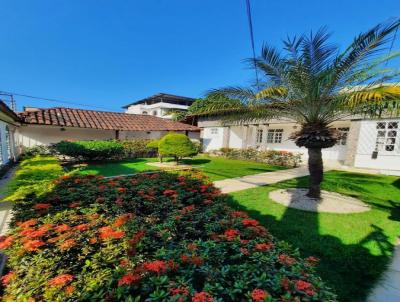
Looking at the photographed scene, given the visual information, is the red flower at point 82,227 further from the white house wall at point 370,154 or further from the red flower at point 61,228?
the white house wall at point 370,154

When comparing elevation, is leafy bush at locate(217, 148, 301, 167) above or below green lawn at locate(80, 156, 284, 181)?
above

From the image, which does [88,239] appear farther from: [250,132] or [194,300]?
[250,132]

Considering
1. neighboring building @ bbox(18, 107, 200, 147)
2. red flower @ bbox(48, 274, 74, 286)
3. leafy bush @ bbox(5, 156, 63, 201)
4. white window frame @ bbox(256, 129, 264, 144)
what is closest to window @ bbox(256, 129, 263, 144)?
white window frame @ bbox(256, 129, 264, 144)

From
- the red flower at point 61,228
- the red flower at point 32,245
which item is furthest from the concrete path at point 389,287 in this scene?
the red flower at point 32,245

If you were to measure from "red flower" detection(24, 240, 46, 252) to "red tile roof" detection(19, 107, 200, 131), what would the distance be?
1722cm

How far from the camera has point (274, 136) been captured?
21438mm

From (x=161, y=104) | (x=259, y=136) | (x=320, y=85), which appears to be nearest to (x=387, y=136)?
(x=259, y=136)

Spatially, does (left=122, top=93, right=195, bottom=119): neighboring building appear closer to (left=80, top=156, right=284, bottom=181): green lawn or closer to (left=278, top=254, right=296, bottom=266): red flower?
(left=80, top=156, right=284, bottom=181): green lawn

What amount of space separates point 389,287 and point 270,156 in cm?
1459

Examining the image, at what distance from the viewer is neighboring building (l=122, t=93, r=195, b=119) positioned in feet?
144

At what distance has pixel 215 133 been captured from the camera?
25250mm

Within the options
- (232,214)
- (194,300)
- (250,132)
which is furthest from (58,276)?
(250,132)

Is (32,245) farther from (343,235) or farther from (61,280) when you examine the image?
(343,235)

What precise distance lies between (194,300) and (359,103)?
22.9ft
